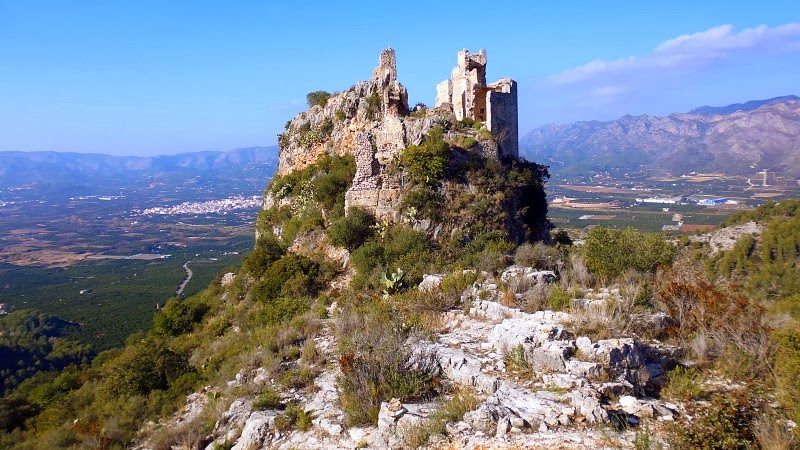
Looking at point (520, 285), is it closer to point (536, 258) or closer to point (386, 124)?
point (536, 258)

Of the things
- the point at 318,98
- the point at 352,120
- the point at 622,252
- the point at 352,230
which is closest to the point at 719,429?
the point at 622,252

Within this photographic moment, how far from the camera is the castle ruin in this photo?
1970 centimetres

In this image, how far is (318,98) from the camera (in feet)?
85.9

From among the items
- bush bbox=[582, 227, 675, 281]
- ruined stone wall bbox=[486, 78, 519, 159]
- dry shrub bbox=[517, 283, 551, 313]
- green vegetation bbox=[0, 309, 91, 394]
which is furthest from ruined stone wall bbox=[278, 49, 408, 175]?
green vegetation bbox=[0, 309, 91, 394]

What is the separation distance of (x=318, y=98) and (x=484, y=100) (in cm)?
993

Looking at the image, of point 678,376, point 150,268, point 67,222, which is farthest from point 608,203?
point 67,222

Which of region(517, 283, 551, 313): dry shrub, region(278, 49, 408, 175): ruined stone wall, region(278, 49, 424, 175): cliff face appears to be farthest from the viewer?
region(278, 49, 408, 175): ruined stone wall

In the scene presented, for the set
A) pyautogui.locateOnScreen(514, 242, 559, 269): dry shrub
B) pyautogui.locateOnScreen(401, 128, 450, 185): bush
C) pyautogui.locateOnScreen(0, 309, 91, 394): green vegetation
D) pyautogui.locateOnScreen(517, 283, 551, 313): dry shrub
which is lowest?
pyautogui.locateOnScreen(0, 309, 91, 394): green vegetation

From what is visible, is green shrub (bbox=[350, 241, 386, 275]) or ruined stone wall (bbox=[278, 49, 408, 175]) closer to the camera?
green shrub (bbox=[350, 241, 386, 275])

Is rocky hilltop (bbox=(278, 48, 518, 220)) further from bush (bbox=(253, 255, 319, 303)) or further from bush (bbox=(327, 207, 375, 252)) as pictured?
bush (bbox=(253, 255, 319, 303))

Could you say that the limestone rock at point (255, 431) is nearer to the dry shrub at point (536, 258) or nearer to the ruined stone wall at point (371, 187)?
the dry shrub at point (536, 258)

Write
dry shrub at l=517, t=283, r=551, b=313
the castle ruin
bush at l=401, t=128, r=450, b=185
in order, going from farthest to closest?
1. the castle ruin
2. bush at l=401, t=128, r=450, b=185
3. dry shrub at l=517, t=283, r=551, b=313

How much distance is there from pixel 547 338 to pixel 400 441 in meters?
2.80

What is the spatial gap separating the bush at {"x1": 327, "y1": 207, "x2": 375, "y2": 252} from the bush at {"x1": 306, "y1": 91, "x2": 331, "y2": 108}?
35.0 feet
